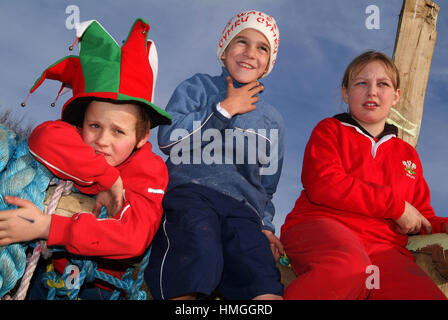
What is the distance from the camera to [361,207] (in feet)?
8.30

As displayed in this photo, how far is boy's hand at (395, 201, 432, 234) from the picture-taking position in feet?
8.48

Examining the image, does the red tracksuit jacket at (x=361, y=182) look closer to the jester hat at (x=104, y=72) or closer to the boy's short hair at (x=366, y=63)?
the boy's short hair at (x=366, y=63)

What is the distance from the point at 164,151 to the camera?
2.69 metres

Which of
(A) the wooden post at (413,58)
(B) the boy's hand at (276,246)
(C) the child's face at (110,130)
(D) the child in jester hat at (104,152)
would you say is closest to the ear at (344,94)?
(A) the wooden post at (413,58)

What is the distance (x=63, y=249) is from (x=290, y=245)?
1.32 m

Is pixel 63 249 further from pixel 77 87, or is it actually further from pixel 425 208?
pixel 425 208

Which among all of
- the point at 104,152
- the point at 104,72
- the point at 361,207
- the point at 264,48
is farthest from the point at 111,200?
the point at 264,48

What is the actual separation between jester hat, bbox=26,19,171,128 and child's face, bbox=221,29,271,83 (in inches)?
32.4

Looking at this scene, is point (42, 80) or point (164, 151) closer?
point (42, 80)

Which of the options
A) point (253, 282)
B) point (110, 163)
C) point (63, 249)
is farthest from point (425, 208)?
point (63, 249)

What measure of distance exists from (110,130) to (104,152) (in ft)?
0.42

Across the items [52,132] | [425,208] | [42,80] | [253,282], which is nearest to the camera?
[52,132]

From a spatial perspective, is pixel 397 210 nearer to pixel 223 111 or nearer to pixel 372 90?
pixel 372 90

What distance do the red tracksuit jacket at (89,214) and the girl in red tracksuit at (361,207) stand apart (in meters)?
0.81
